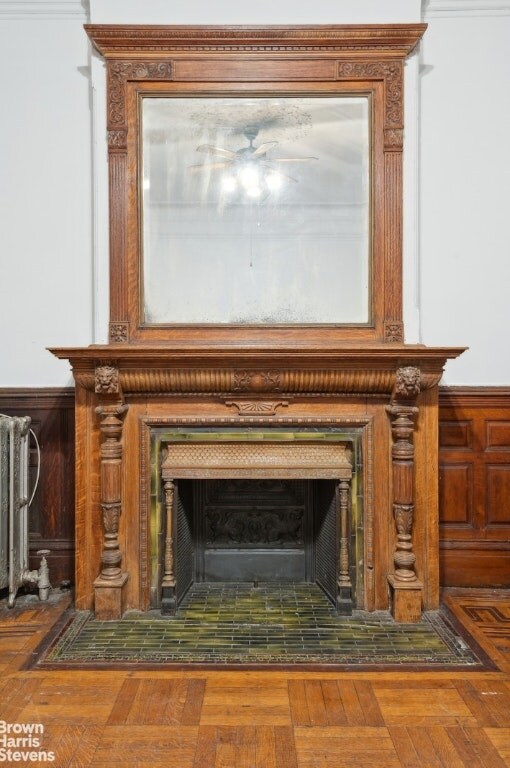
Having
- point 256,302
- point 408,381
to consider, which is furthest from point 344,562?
point 256,302

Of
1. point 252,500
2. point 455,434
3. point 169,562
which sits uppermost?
point 455,434

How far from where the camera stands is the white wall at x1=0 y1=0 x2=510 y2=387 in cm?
296

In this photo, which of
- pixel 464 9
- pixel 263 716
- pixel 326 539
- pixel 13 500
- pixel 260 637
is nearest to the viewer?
pixel 263 716

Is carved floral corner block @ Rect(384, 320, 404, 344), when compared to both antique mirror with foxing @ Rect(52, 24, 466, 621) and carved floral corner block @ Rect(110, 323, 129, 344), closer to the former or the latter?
antique mirror with foxing @ Rect(52, 24, 466, 621)

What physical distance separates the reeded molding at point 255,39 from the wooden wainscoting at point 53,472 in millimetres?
1619

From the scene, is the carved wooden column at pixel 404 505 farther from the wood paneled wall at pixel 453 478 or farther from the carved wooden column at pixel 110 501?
the carved wooden column at pixel 110 501

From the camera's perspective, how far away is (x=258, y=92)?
8.89 ft

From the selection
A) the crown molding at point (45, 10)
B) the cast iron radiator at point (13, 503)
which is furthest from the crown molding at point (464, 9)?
the cast iron radiator at point (13, 503)

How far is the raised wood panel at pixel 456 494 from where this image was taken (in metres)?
3.06

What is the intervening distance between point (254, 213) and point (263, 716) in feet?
6.65

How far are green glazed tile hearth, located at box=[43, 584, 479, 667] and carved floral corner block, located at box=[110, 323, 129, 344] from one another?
3.99ft

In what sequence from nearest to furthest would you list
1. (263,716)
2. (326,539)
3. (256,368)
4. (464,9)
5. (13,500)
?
(263,716) < (256,368) < (13,500) < (326,539) < (464,9)

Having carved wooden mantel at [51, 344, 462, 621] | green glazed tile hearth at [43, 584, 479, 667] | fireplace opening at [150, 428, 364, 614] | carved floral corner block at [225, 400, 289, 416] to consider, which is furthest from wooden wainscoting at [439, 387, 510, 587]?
carved floral corner block at [225, 400, 289, 416]

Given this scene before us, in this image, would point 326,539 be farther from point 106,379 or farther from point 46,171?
point 46,171
